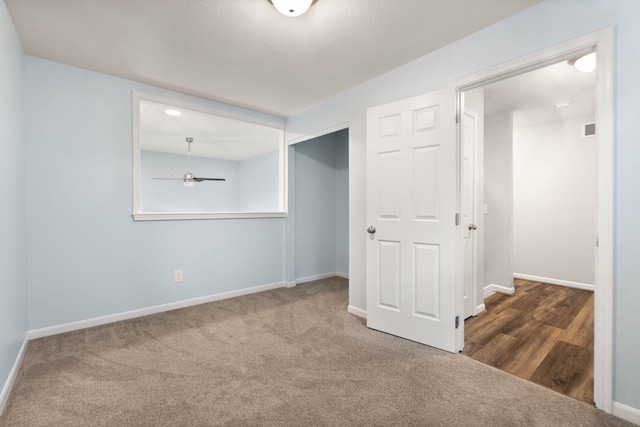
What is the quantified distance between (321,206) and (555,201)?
3.47 metres

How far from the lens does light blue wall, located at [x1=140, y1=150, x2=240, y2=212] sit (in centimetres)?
673

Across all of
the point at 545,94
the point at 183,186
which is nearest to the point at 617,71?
the point at 545,94

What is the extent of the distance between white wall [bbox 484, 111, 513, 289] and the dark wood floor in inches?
12.8

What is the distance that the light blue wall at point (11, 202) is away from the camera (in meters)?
1.70

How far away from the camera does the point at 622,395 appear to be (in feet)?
5.02

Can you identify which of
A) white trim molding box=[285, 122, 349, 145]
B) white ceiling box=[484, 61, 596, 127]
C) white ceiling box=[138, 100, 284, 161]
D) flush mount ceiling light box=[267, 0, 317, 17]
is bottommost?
white trim molding box=[285, 122, 349, 145]

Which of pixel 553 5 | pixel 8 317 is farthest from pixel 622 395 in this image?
pixel 8 317

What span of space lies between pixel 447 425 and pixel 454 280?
3.24 feet

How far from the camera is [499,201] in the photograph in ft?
12.6

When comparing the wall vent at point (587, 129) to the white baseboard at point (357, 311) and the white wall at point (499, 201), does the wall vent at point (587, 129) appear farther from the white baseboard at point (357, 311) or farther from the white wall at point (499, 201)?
the white baseboard at point (357, 311)

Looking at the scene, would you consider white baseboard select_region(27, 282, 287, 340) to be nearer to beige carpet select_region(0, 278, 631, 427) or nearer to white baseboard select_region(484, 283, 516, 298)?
beige carpet select_region(0, 278, 631, 427)

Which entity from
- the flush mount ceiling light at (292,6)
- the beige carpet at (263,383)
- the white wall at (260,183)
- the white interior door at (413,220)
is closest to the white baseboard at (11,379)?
the beige carpet at (263,383)

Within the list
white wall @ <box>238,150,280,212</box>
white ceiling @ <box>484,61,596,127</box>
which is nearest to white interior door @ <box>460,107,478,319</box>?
white ceiling @ <box>484,61,596,127</box>

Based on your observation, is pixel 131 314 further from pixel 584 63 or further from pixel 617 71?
pixel 584 63
